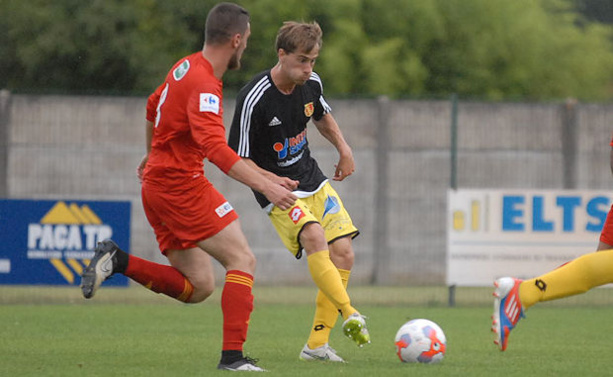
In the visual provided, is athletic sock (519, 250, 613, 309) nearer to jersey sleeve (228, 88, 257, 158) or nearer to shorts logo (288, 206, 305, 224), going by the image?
shorts logo (288, 206, 305, 224)

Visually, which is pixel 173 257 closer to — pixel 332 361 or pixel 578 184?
pixel 332 361

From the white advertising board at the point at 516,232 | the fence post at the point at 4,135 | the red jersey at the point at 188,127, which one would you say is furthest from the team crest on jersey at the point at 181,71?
the fence post at the point at 4,135

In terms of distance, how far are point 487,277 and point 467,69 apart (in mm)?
19580

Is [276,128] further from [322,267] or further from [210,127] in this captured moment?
[210,127]

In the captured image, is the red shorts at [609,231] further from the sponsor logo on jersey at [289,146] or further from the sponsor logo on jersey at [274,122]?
the sponsor logo on jersey at [274,122]

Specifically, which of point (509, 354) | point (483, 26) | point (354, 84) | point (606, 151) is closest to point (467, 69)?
point (483, 26)

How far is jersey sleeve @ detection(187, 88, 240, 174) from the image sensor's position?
6.52m

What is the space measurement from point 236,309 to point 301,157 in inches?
64.3

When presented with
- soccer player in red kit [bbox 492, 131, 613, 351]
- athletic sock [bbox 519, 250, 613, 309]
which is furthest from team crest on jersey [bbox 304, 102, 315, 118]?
athletic sock [bbox 519, 250, 613, 309]

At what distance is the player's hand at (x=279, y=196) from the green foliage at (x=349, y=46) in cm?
2028

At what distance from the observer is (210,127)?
6562 millimetres

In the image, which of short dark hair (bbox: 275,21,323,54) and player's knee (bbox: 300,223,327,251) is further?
player's knee (bbox: 300,223,327,251)

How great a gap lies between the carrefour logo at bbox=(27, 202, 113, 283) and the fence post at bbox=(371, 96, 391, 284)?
4.26 m

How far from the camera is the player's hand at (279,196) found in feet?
21.4
